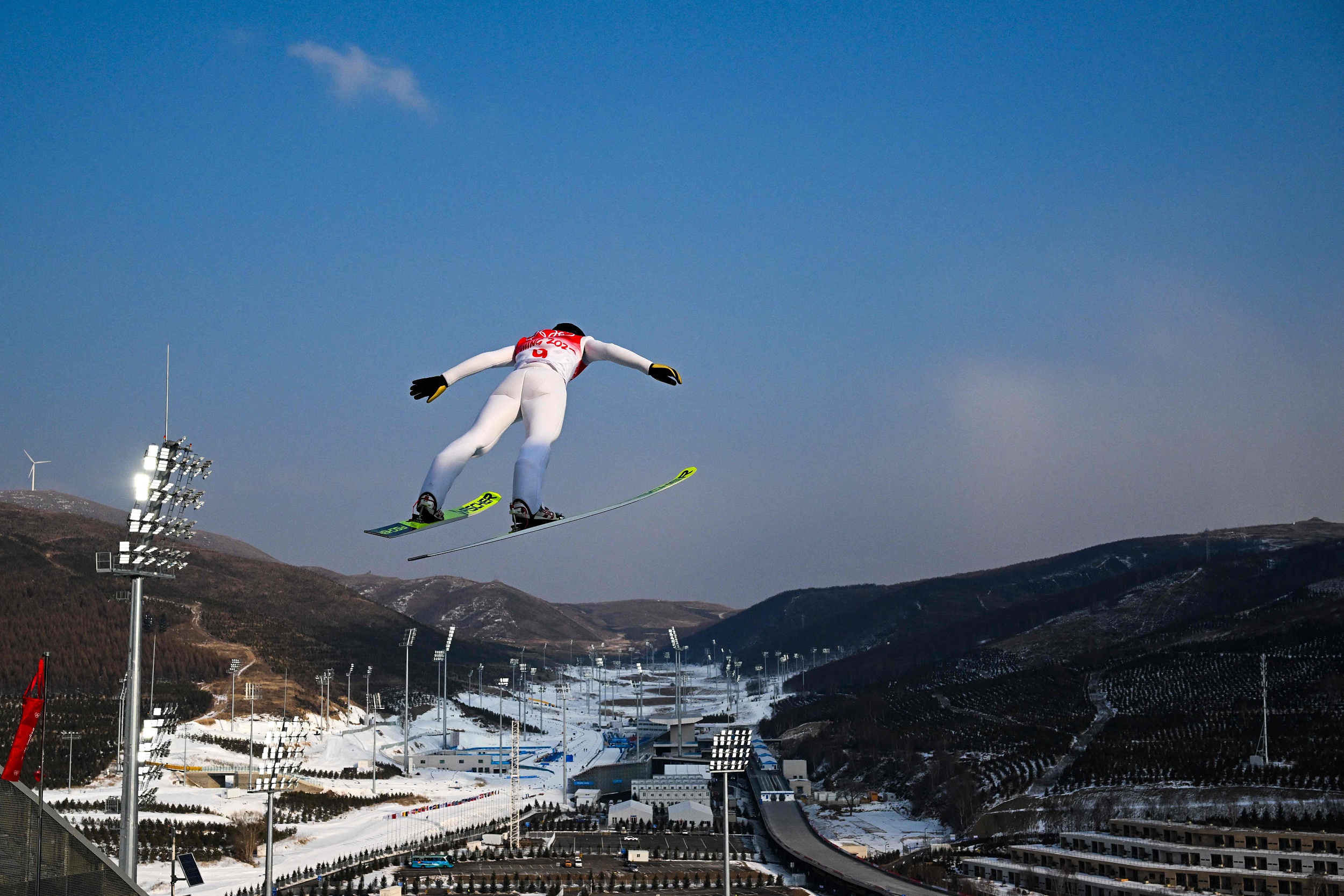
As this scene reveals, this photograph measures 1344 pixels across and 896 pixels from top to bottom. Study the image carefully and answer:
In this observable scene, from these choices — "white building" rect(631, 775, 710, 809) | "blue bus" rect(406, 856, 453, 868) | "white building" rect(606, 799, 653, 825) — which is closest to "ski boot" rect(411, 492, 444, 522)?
"blue bus" rect(406, 856, 453, 868)

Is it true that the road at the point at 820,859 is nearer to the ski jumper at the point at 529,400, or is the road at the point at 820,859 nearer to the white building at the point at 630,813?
the white building at the point at 630,813

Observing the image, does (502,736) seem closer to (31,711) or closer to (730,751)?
(730,751)

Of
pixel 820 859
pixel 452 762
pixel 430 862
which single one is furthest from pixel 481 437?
pixel 452 762

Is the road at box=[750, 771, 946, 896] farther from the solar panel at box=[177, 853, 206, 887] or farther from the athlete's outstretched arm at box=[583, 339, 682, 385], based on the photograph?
the athlete's outstretched arm at box=[583, 339, 682, 385]

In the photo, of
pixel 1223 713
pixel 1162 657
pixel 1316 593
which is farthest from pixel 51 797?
pixel 1316 593

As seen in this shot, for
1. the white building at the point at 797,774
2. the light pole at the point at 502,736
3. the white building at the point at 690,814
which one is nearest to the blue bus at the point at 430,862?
the white building at the point at 690,814

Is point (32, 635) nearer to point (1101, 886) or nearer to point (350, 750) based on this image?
point (350, 750)
